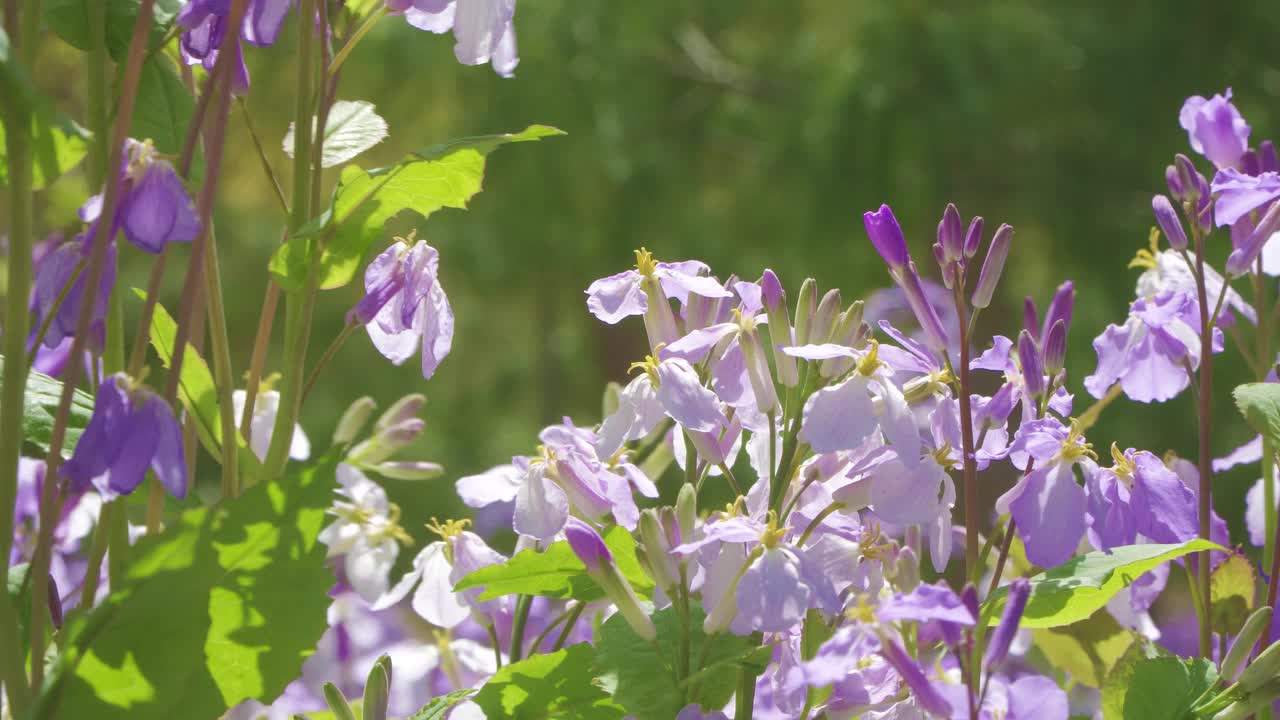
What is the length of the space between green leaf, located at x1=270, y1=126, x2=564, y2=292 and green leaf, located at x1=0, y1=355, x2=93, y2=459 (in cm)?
11

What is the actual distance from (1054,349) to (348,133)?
13.3 inches

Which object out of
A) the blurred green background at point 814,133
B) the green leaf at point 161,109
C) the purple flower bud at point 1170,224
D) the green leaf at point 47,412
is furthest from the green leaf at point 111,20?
the blurred green background at point 814,133

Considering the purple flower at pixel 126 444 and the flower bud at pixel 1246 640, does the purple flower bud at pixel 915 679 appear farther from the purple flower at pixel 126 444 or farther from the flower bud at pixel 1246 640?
the purple flower at pixel 126 444

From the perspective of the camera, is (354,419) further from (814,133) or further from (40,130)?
(814,133)

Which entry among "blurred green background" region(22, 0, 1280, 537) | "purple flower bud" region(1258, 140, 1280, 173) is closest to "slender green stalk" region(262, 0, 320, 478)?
"purple flower bud" region(1258, 140, 1280, 173)

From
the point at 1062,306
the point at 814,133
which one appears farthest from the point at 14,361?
the point at 814,133

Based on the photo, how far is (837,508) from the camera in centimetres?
52

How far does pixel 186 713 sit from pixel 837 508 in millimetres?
268

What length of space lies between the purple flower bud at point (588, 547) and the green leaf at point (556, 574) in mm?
35

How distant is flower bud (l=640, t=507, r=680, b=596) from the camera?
49 cm

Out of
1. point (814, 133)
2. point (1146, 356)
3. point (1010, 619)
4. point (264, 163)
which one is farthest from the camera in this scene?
point (814, 133)

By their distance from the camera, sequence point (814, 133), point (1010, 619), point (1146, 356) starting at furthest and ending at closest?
1. point (814, 133)
2. point (1146, 356)
3. point (1010, 619)

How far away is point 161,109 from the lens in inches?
23.0

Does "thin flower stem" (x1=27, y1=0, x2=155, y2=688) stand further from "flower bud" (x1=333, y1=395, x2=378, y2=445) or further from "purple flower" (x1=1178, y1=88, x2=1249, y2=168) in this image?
"purple flower" (x1=1178, y1=88, x2=1249, y2=168)
